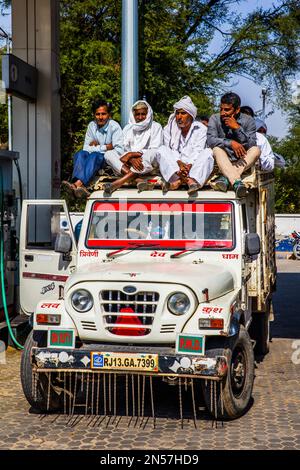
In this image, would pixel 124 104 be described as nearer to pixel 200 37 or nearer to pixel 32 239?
pixel 32 239

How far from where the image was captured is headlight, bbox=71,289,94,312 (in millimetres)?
6590

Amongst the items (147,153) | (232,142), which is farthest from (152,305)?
(232,142)

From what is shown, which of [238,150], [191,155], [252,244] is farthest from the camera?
[191,155]

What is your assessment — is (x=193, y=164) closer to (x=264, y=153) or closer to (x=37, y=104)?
(x=264, y=153)

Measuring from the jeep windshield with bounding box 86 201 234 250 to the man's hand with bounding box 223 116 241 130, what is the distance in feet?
3.72

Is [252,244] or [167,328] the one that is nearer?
[167,328]

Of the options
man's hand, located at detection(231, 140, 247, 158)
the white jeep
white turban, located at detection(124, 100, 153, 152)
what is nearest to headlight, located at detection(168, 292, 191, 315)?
the white jeep

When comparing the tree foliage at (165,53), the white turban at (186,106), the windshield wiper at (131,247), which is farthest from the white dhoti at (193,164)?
the tree foliage at (165,53)

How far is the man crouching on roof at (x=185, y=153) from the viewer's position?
301 inches

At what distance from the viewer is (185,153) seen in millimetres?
8125

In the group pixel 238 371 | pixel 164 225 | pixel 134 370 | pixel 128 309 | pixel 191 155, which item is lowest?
pixel 238 371

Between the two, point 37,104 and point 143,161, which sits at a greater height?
point 37,104

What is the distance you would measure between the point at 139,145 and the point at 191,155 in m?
0.66

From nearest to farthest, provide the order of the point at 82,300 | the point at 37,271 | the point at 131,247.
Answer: the point at 82,300, the point at 131,247, the point at 37,271
